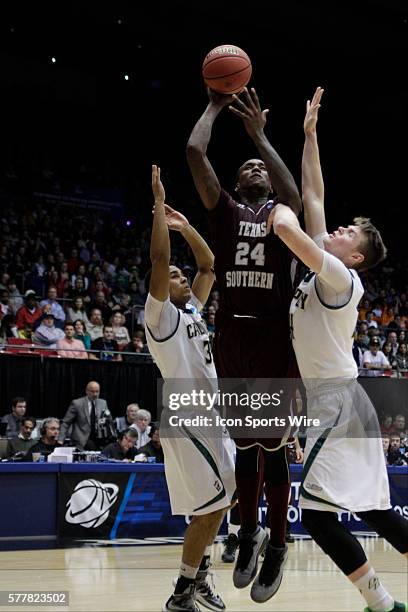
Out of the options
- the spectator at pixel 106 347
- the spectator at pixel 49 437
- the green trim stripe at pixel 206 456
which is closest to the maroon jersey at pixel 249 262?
the green trim stripe at pixel 206 456

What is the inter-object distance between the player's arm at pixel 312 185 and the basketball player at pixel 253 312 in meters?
0.11

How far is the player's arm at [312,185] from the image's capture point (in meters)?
5.52

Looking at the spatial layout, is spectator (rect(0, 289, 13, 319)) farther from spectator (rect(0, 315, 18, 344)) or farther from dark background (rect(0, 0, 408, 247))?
dark background (rect(0, 0, 408, 247))

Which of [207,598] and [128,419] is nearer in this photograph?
[207,598]

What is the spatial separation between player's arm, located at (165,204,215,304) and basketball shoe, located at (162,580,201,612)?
7.05ft

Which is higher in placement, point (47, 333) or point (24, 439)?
point (47, 333)

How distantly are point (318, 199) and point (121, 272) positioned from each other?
46.0ft

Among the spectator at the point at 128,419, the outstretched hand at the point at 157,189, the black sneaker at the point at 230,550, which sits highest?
the outstretched hand at the point at 157,189

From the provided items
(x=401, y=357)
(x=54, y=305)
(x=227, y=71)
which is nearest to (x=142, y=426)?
(x=54, y=305)

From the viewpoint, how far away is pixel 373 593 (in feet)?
15.7

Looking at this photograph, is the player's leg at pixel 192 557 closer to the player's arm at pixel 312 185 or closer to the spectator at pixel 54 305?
the player's arm at pixel 312 185

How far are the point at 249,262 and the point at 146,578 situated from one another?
3.65 meters

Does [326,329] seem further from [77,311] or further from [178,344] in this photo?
[77,311]

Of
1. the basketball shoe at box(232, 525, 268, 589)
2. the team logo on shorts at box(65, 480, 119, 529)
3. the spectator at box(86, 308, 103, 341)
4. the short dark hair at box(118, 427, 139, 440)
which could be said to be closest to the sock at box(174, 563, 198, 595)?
the basketball shoe at box(232, 525, 268, 589)
